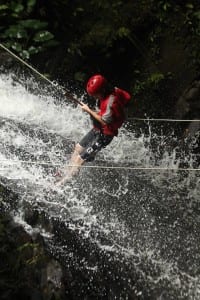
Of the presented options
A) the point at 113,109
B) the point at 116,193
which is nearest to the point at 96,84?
the point at 113,109

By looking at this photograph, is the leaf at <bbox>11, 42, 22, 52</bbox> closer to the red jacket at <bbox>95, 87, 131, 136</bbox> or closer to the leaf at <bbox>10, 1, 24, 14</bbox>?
the leaf at <bbox>10, 1, 24, 14</bbox>

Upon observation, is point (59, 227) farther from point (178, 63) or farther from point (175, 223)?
point (178, 63)

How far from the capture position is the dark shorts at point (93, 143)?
6273 mm

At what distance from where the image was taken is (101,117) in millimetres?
5828

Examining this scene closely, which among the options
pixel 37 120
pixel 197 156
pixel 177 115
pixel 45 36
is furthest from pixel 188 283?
pixel 45 36

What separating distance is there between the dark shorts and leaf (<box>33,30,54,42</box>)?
306 cm

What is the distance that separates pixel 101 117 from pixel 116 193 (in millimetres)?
1434

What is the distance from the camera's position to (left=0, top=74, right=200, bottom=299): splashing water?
18.5 ft

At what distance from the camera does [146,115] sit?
826 cm

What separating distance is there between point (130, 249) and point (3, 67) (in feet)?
17.3

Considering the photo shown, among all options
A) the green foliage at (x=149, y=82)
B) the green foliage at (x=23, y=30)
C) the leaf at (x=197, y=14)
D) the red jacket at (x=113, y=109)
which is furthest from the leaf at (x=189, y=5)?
the red jacket at (x=113, y=109)

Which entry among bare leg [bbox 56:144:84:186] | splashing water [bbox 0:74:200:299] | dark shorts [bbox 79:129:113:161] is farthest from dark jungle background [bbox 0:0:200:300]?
bare leg [bbox 56:144:84:186]

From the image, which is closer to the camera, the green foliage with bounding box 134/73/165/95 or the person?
the person

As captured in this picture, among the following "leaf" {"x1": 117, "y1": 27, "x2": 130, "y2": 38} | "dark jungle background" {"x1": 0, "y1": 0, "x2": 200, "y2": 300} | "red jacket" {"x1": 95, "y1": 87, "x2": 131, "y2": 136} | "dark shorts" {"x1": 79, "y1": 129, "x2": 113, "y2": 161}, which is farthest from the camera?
"leaf" {"x1": 117, "y1": 27, "x2": 130, "y2": 38}
